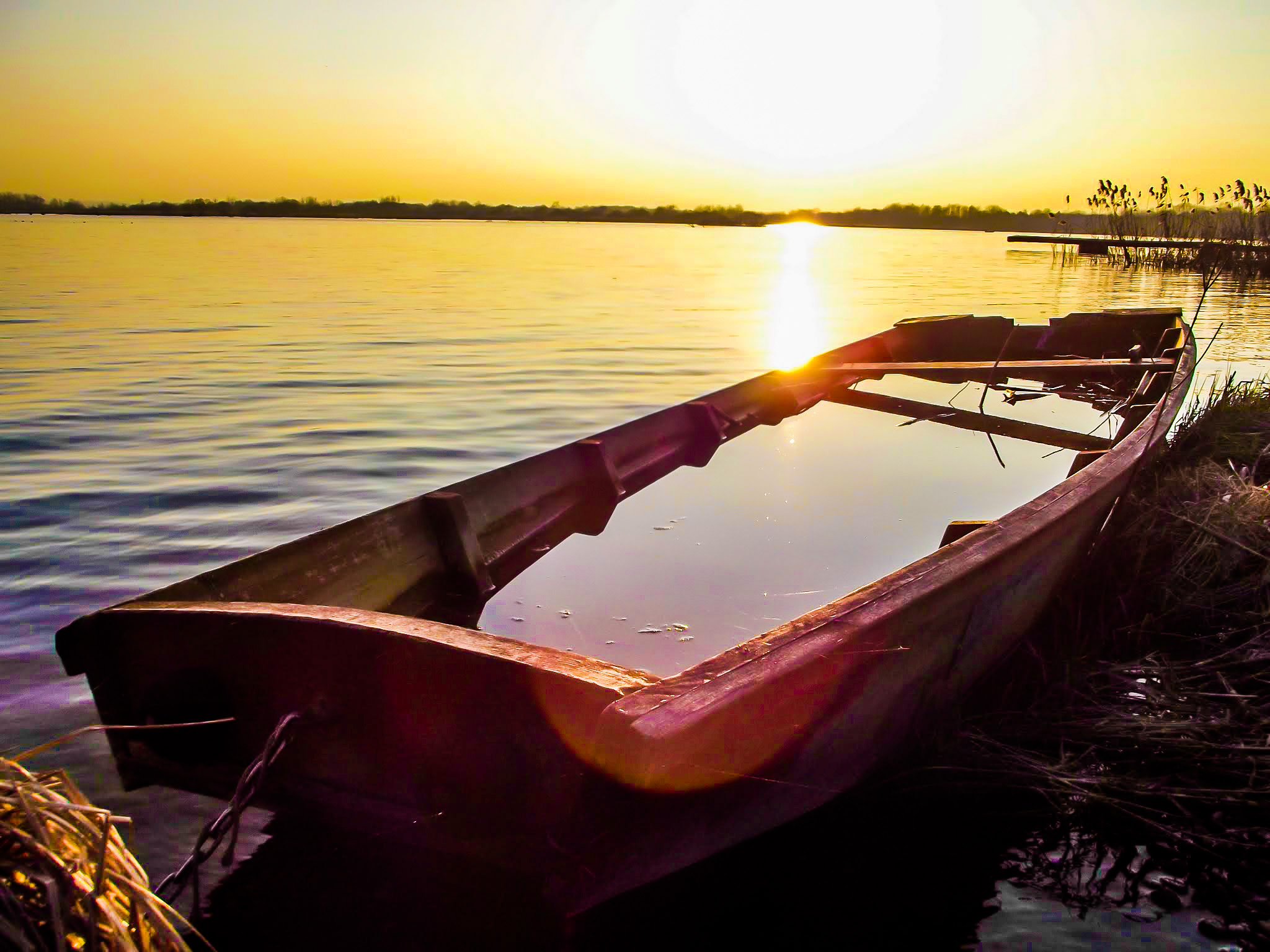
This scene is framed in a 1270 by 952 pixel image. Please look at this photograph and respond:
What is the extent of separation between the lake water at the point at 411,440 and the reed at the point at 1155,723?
1352mm

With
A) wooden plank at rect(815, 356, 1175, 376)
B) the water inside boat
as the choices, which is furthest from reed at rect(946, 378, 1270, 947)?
wooden plank at rect(815, 356, 1175, 376)

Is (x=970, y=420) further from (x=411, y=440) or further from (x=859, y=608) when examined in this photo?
Answer: (x=859, y=608)

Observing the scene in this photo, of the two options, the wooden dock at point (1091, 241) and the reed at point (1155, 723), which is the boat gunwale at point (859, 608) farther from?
the wooden dock at point (1091, 241)

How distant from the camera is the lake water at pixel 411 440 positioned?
5.02 meters

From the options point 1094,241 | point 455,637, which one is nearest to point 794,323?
point 455,637

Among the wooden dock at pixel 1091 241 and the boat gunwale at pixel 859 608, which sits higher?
the wooden dock at pixel 1091 241

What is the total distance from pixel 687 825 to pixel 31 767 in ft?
9.00

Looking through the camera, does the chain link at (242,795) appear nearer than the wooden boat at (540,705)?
No

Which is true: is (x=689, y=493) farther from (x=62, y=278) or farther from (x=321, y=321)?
(x=62, y=278)

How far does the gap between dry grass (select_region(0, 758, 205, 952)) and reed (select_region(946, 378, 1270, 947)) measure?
2.54 meters

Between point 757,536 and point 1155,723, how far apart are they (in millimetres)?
2935

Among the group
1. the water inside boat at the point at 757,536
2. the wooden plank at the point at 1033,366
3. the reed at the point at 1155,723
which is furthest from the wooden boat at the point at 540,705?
the wooden plank at the point at 1033,366

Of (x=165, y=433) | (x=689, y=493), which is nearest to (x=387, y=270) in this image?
(x=165, y=433)

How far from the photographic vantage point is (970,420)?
941cm
